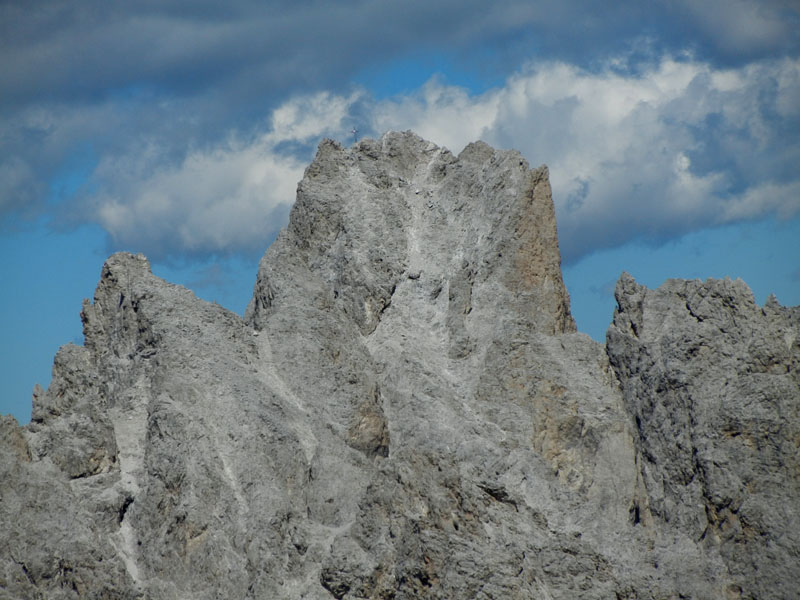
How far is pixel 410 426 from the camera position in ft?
249

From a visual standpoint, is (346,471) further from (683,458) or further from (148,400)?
(683,458)

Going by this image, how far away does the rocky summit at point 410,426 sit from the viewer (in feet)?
218

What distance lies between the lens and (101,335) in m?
81.5

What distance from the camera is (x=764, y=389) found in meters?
73.3

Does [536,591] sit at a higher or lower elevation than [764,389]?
lower

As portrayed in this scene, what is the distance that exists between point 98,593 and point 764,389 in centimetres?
3390

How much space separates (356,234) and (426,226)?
482 cm

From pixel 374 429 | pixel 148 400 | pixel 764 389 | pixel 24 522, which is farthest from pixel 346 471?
pixel 764 389

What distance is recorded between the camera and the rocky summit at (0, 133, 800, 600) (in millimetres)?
66438

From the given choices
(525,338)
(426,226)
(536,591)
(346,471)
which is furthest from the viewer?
(426,226)

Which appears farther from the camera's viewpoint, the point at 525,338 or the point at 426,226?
the point at 426,226

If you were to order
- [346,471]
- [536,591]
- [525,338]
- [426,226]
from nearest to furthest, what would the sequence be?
[536,591]
[346,471]
[525,338]
[426,226]

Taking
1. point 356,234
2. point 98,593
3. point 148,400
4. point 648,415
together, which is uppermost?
point 356,234

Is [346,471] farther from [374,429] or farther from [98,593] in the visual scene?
[98,593]
